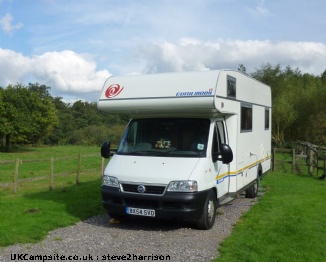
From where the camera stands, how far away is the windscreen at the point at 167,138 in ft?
25.3

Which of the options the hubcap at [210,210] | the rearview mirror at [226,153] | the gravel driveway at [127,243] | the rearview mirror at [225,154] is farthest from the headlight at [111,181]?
the rearview mirror at [226,153]

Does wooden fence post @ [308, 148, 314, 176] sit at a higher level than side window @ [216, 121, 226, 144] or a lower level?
lower

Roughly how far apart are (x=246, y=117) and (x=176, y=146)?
264 cm

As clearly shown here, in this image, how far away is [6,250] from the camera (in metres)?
6.12

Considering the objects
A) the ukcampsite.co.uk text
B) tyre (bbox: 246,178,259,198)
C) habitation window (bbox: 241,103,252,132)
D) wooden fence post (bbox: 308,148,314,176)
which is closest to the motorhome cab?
habitation window (bbox: 241,103,252,132)

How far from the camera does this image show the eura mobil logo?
8.34 meters

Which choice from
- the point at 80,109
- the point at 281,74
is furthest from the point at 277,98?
the point at 80,109

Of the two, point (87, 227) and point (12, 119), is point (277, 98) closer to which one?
point (12, 119)

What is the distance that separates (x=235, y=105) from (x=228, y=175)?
5.11 feet

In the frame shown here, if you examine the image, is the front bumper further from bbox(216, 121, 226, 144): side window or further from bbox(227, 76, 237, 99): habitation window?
bbox(227, 76, 237, 99): habitation window

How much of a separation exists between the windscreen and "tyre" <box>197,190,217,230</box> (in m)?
0.88

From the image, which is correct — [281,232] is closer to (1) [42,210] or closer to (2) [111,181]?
(2) [111,181]

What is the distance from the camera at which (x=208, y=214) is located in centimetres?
754

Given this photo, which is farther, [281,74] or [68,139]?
[68,139]
